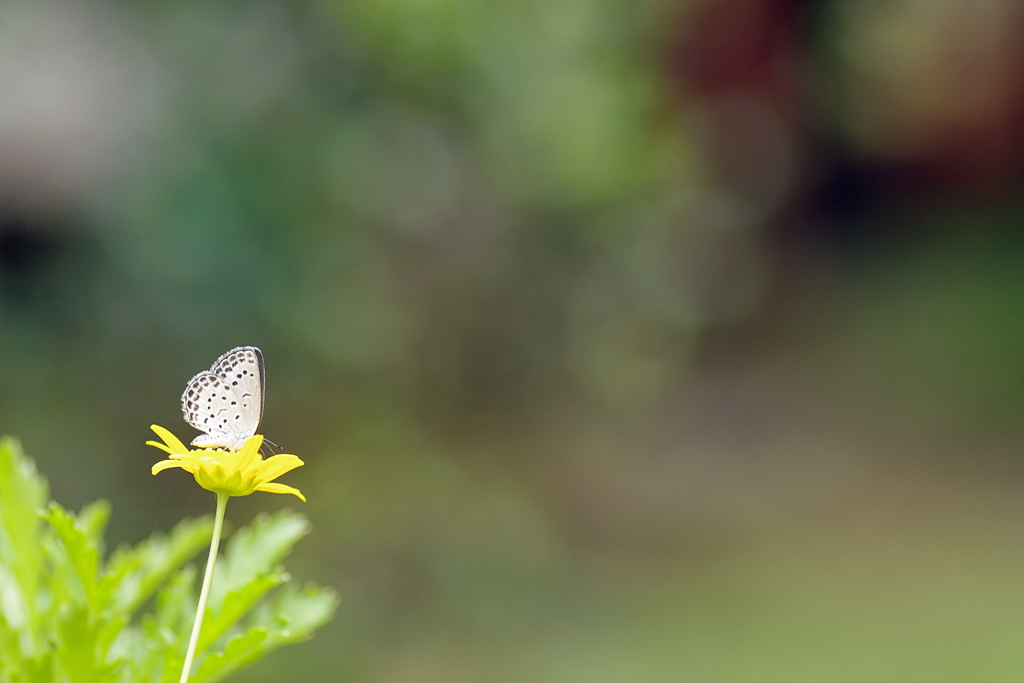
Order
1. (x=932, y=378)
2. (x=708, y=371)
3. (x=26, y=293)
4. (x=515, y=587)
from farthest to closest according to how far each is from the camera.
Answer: (x=708, y=371)
(x=932, y=378)
(x=515, y=587)
(x=26, y=293)

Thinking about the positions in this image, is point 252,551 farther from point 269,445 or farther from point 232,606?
point 269,445

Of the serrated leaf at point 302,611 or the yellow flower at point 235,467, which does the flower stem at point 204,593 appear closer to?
the yellow flower at point 235,467

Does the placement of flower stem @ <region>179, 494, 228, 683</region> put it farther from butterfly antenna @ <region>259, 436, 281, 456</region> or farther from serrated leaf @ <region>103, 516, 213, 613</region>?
serrated leaf @ <region>103, 516, 213, 613</region>

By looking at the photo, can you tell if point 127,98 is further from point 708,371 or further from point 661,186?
point 708,371

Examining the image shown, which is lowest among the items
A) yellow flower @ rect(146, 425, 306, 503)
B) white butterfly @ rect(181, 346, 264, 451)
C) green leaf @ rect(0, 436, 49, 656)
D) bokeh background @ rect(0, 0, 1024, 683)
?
yellow flower @ rect(146, 425, 306, 503)

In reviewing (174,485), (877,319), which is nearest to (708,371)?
(877,319)

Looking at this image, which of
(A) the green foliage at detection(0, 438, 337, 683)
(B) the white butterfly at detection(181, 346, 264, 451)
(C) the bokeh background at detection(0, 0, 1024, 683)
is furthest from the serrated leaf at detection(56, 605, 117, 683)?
(C) the bokeh background at detection(0, 0, 1024, 683)
